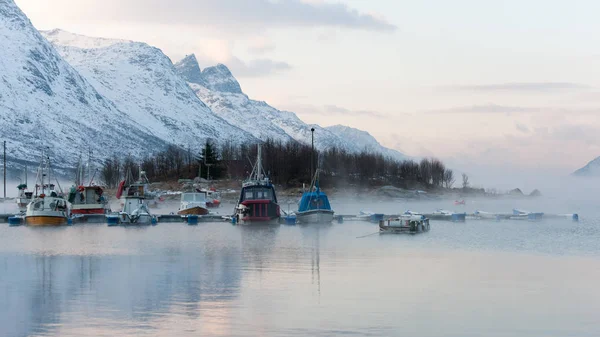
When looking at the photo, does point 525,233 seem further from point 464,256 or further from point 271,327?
point 271,327

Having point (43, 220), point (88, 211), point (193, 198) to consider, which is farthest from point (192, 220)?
point (43, 220)

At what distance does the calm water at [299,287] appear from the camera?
109ft

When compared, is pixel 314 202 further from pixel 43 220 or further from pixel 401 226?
pixel 43 220

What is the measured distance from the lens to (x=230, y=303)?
38031 millimetres

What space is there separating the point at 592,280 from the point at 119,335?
1096 inches

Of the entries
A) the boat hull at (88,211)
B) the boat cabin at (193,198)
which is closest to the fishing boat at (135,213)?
the boat hull at (88,211)

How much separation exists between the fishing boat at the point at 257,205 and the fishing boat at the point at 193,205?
1302 centimetres

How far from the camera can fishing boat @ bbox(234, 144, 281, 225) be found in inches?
4065

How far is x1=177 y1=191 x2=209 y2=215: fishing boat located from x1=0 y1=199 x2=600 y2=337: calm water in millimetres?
38055

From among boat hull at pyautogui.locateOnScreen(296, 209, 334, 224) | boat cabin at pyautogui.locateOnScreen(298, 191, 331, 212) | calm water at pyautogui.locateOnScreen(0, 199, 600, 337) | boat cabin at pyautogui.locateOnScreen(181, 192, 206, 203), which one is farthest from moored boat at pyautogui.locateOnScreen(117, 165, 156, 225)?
calm water at pyautogui.locateOnScreen(0, 199, 600, 337)

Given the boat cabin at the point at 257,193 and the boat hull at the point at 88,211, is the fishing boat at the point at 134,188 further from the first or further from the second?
the boat cabin at the point at 257,193

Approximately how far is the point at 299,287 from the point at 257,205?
2415 inches

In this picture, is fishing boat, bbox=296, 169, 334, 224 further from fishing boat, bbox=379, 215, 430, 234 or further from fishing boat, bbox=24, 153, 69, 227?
fishing boat, bbox=24, 153, 69, 227

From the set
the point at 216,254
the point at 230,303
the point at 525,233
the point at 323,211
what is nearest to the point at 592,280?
the point at 230,303
